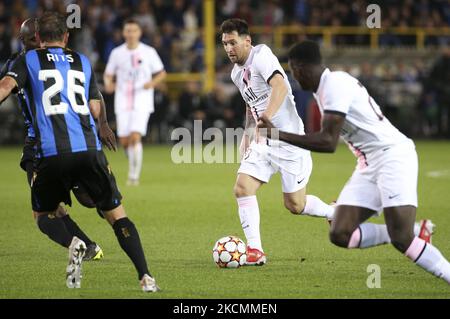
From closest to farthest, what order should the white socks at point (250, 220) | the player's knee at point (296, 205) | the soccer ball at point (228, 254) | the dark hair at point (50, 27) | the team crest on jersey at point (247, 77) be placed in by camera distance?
the dark hair at point (50, 27), the soccer ball at point (228, 254), the white socks at point (250, 220), the team crest on jersey at point (247, 77), the player's knee at point (296, 205)

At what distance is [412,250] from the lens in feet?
Answer: 22.3

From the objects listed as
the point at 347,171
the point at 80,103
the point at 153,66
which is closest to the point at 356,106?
the point at 80,103

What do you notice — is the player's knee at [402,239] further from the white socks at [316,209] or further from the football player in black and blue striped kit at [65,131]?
the white socks at [316,209]

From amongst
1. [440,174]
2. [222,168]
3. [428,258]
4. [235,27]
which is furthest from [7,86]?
[222,168]

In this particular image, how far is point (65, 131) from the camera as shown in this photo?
7047mm

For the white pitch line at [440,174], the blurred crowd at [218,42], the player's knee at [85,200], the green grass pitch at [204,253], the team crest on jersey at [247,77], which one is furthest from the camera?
the blurred crowd at [218,42]

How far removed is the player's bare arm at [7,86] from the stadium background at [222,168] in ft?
5.02

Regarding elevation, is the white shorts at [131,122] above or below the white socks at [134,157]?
above

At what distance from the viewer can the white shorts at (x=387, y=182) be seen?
6793 mm

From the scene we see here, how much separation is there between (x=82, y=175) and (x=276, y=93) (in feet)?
7.39

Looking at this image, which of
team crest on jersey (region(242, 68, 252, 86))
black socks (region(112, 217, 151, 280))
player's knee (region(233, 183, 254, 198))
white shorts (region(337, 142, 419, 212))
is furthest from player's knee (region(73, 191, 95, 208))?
white shorts (region(337, 142, 419, 212))

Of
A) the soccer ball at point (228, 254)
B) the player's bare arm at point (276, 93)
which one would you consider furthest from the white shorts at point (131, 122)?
the soccer ball at point (228, 254)

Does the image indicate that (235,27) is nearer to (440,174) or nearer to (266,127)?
(266,127)

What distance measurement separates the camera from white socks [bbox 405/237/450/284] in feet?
22.2
